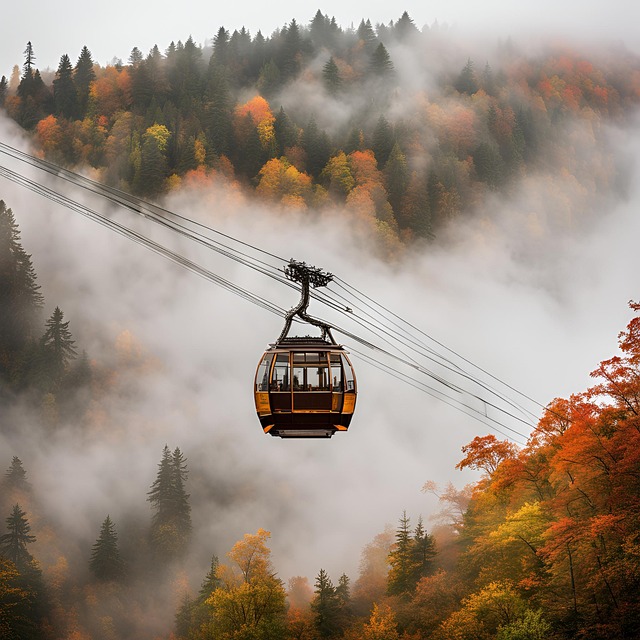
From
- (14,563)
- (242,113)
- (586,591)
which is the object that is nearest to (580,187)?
(242,113)

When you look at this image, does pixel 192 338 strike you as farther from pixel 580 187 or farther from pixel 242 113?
pixel 580 187

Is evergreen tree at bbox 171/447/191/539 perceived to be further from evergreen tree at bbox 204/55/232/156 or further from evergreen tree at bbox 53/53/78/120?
evergreen tree at bbox 53/53/78/120

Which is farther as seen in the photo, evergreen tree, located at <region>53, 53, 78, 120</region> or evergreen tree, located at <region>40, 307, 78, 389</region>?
evergreen tree, located at <region>53, 53, 78, 120</region>

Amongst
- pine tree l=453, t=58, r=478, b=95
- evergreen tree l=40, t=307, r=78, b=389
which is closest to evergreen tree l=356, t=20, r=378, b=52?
pine tree l=453, t=58, r=478, b=95

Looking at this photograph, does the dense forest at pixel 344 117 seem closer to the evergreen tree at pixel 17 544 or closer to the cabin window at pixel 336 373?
the evergreen tree at pixel 17 544

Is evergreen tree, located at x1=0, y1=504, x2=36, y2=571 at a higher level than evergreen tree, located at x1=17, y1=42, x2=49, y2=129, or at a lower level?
lower

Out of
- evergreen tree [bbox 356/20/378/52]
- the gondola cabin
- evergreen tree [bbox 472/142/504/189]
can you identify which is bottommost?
the gondola cabin

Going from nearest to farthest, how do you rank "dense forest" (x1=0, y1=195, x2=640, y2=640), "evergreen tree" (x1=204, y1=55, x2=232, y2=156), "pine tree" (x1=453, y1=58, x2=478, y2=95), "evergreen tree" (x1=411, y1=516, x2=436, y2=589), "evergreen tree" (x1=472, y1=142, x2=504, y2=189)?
"dense forest" (x1=0, y1=195, x2=640, y2=640)
"evergreen tree" (x1=411, y1=516, x2=436, y2=589)
"evergreen tree" (x1=204, y1=55, x2=232, y2=156)
"evergreen tree" (x1=472, y1=142, x2=504, y2=189)
"pine tree" (x1=453, y1=58, x2=478, y2=95)
